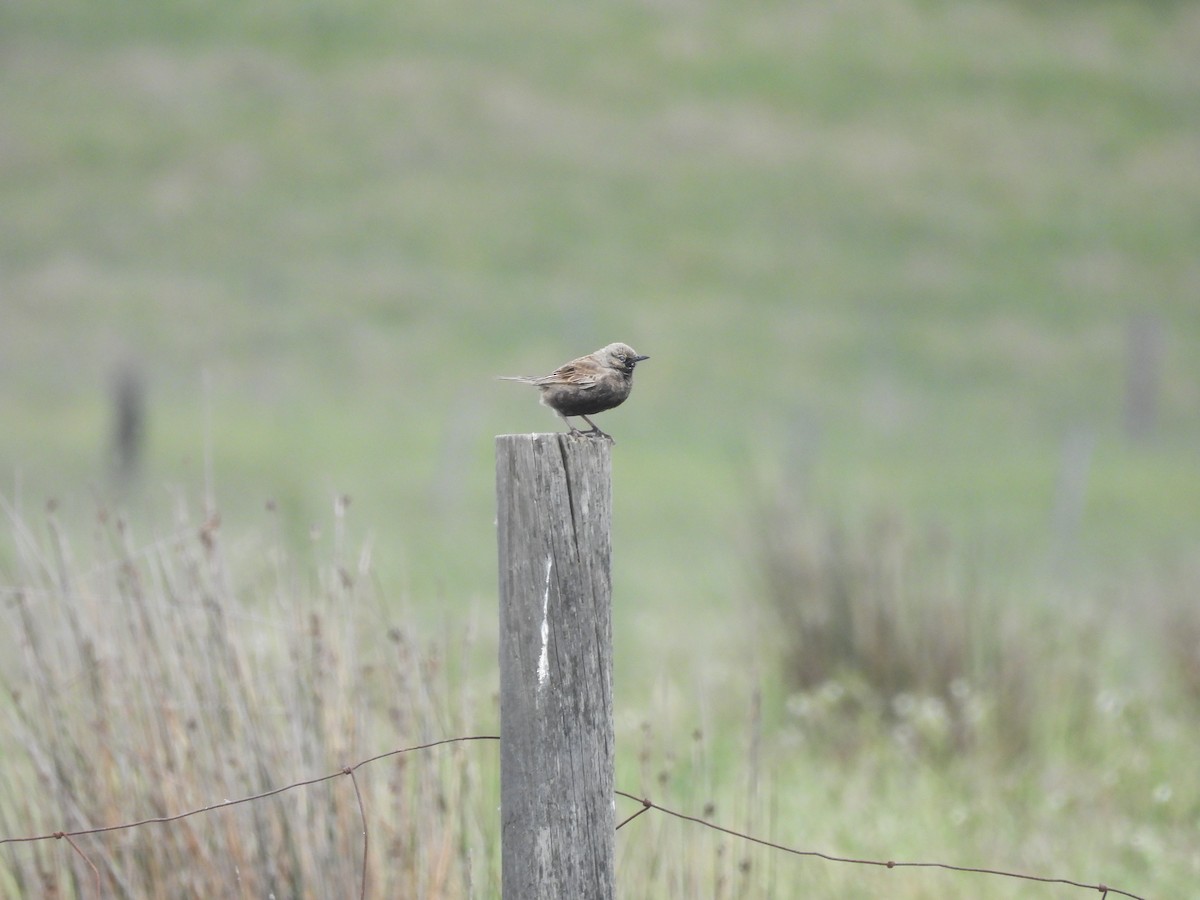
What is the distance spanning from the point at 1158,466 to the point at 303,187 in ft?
137

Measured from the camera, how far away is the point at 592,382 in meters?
3.21

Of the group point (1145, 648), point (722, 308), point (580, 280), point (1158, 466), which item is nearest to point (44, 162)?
point (580, 280)

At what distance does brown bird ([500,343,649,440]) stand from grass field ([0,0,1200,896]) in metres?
0.78

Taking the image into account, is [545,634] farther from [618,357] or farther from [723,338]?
[723,338]

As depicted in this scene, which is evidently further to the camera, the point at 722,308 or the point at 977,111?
the point at 977,111

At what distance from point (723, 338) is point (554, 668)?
1874 inches

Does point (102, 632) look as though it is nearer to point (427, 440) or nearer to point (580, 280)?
point (427, 440)

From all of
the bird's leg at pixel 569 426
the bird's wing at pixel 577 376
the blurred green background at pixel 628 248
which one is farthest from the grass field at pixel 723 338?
the bird's wing at pixel 577 376

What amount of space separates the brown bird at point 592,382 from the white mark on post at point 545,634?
1.62 feet

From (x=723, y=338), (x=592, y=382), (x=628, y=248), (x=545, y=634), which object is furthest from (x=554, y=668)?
(x=628, y=248)

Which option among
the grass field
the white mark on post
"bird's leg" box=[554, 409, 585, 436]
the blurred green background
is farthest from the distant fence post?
the blurred green background

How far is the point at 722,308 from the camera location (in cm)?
5359

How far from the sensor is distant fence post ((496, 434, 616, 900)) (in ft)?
9.11

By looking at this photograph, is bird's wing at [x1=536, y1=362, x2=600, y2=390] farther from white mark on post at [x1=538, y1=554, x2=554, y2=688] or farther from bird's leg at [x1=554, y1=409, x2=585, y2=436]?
white mark on post at [x1=538, y1=554, x2=554, y2=688]
